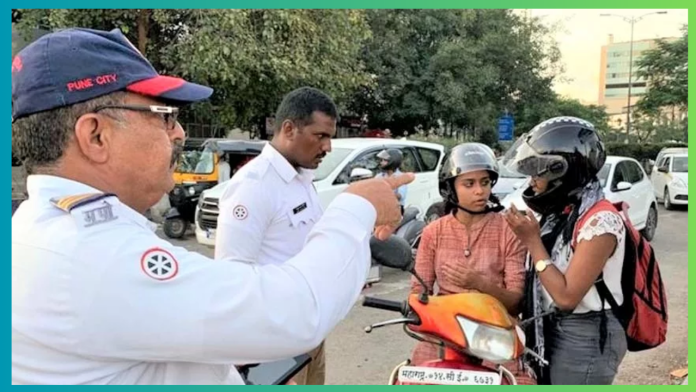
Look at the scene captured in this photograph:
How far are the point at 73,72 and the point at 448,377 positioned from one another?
1424 millimetres

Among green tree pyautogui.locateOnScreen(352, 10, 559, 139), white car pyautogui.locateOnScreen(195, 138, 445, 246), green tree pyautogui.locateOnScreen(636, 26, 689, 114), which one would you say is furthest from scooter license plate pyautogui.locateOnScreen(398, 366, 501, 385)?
green tree pyautogui.locateOnScreen(636, 26, 689, 114)

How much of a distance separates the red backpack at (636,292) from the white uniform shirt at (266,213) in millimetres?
1075

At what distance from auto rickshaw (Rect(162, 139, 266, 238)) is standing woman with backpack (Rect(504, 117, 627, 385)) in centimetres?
804

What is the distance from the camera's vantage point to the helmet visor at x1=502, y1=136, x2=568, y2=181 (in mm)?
2076

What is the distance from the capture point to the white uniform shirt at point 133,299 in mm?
939

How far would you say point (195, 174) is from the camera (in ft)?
33.7

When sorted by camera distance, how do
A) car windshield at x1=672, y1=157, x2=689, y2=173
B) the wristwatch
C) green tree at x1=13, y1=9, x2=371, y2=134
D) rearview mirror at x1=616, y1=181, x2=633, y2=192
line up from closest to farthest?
1. the wristwatch
2. rearview mirror at x1=616, y1=181, x2=633, y2=192
3. green tree at x1=13, y1=9, x2=371, y2=134
4. car windshield at x1=672, y1=157, x2=689, y2=173

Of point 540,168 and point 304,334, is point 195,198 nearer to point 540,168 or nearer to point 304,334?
point 540,168

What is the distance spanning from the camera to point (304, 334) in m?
1.01

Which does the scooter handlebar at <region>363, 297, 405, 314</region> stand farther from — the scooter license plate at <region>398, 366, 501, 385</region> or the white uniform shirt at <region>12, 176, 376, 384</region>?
the white uniform shirt at <region>12, 176, 376, 384</region>

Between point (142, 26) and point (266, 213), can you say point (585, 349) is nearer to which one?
point (266, 213)

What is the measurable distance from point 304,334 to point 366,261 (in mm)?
183

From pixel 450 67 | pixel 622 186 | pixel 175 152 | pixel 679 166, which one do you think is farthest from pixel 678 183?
pixel 175 152

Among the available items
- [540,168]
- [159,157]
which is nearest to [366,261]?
[159,157]
